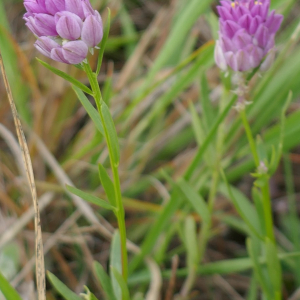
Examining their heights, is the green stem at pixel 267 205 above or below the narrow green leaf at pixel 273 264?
above

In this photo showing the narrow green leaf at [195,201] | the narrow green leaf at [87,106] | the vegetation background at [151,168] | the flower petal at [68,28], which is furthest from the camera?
the vegetation background at [151,168]

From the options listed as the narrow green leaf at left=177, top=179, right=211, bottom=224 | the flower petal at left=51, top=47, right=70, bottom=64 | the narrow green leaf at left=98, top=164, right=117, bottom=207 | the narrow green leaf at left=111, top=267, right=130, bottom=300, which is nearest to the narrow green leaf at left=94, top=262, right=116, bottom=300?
the narrow green leaf at left=111, top=267, right=130, bottom=300

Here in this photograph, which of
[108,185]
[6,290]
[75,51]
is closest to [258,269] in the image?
[108,185]

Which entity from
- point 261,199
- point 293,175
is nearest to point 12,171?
point 261,199

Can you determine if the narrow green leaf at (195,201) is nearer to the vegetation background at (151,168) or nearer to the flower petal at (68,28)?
the vegetation background at (151,168)

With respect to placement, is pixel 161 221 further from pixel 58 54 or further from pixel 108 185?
pixel 58 54

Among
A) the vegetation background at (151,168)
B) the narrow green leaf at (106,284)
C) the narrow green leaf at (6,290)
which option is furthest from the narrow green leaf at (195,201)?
the narrow green leaf at (6,290)
